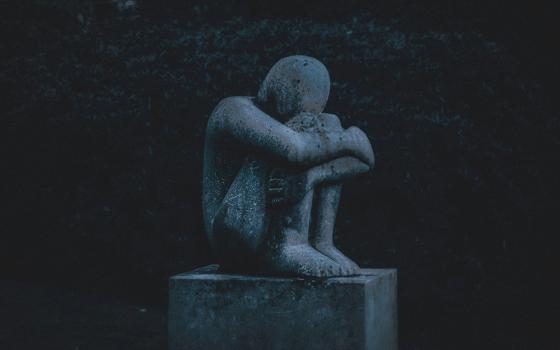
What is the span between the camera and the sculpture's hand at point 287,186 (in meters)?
3.91

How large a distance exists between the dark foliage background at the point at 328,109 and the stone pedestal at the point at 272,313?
5.39 feet

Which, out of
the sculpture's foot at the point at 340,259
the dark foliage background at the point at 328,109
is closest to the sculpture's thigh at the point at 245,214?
the sculpture's foot at the point at 340,259

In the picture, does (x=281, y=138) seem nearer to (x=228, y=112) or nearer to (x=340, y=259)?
(x=228, y=112)

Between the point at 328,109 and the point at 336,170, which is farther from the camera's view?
the point at 328,109

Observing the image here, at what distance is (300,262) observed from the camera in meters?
3.82

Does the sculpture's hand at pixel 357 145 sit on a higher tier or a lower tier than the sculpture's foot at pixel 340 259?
higher

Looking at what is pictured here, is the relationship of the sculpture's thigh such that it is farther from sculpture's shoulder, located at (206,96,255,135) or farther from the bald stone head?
the bald stone head

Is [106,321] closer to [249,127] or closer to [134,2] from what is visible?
[249,127]

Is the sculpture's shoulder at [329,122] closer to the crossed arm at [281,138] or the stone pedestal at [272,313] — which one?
the crossed arm at [281,138]

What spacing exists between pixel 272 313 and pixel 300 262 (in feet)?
0.94

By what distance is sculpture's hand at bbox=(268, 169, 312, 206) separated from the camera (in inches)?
154

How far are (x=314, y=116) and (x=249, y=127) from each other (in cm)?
38

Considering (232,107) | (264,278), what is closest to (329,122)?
(232,107)

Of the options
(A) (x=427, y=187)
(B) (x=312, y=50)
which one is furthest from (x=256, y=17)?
(A) (x=427, y=187)
